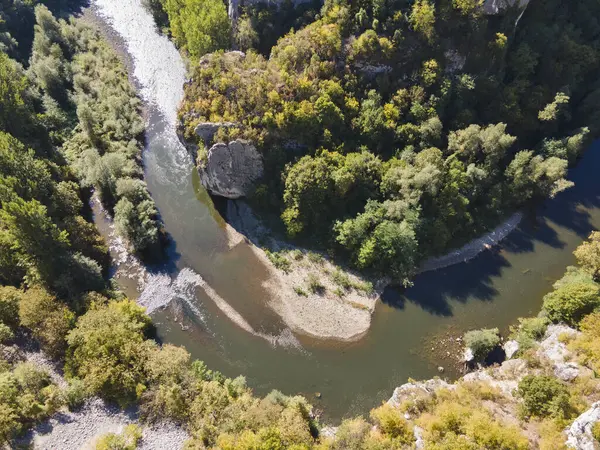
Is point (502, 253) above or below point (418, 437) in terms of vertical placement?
above

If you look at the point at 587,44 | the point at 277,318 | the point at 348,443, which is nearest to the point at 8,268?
the point at 277,318

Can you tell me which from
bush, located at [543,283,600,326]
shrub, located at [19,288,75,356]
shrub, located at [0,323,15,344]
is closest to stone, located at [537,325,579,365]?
bush, located at [543,283,600,326]

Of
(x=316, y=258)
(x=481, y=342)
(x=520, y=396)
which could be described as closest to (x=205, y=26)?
(x=316, y=258)

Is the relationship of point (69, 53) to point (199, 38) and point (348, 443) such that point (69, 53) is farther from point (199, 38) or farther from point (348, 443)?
point (348, 443)

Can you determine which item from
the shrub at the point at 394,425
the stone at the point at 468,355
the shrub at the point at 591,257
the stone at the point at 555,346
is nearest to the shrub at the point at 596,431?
the stone at the point at 555,346

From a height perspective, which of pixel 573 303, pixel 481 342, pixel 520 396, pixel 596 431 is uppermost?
pixel 573 303

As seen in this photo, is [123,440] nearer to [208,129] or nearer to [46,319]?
[46,319]

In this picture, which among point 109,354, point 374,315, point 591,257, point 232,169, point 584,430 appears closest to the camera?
point 584,430

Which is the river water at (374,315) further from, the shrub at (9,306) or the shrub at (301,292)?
the shrub at (9,306)
